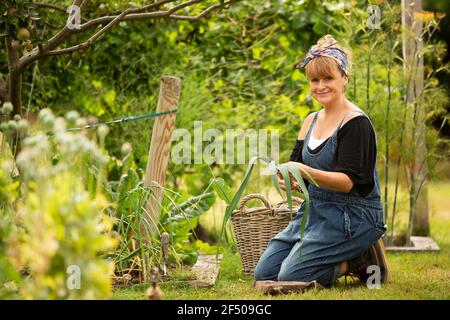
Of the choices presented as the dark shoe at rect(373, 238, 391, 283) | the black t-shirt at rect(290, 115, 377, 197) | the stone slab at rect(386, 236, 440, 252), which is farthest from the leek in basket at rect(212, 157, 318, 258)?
the stone slab at rect(386, 236, 440, 252)

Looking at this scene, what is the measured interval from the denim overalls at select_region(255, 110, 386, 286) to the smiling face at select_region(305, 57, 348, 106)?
6.4 inches

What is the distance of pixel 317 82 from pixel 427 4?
8629 mm

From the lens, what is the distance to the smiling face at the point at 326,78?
3906mm

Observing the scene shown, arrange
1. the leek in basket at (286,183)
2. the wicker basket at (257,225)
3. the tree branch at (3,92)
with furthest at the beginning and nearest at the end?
the tree branch at (3,92)
the wicker basket at (257,225)
the leek in basket at (286,183)

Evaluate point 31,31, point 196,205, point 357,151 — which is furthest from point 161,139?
point 357,151

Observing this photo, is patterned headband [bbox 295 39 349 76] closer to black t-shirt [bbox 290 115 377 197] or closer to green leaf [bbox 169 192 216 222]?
black t-shirt [bbox 290 115 377 197]

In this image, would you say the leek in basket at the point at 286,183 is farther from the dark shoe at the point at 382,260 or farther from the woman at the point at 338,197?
the dark shoe at the point at 382,260

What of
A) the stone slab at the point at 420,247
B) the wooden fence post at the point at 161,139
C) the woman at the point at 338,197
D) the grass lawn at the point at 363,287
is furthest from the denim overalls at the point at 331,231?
the stone slab at the point at 420,247

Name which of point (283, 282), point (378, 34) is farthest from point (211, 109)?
point (283, 282)

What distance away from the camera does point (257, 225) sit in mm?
4473

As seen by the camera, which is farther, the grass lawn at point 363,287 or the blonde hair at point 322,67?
the blonde hair at point 322,67

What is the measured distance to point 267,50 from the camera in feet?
23.3

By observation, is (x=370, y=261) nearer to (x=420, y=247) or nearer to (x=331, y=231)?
(x=331, y=231)
